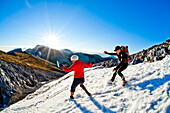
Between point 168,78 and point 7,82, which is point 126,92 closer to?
point 168,78

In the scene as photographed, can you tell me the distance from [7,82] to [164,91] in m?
25.0

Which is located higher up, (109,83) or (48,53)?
(48,53)

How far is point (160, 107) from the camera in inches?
155

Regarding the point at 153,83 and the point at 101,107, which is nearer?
the point at 101,107

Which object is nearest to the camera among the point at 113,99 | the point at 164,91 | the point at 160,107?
the point at 160,107

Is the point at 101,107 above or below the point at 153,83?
below

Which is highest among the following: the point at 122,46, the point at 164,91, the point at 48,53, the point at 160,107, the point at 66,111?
the point at 48,53

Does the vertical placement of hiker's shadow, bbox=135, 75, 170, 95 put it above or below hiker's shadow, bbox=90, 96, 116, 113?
above

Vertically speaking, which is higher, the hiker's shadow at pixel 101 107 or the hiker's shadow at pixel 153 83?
the hiker's shadow at pixel 153 83

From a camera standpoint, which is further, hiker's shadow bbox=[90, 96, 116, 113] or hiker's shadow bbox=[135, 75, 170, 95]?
hiker's shadow bbox=[135, 75, 170, 95]

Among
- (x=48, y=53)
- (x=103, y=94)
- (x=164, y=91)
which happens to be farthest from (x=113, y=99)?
(x=48, y=53)

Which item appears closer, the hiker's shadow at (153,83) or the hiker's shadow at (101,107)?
the hiker's shadow at (101,107)

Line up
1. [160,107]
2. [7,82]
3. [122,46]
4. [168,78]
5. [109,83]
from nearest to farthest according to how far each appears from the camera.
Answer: [160,107] < [168,78] < [122,46] < [109,83] < [7,82]

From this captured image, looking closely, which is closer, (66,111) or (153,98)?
(153,98)
